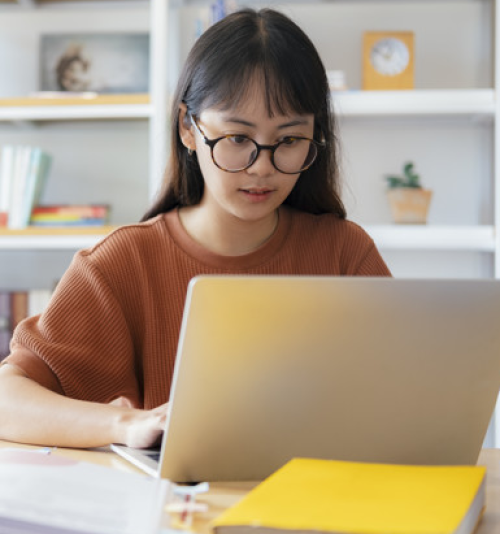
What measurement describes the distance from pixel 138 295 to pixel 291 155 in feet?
1.10

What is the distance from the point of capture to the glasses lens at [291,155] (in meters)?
1.16

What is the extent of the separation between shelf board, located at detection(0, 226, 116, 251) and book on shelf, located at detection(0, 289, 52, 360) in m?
0.17

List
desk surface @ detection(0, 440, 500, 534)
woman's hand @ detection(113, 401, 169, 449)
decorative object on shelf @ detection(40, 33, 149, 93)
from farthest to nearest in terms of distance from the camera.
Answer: decorative object on shelf @ detection(40, 33, 149, 93) → woman's hand @ detection(113, 401, 169, 449) → desk surface @ detection(0, 440, 500, 534)

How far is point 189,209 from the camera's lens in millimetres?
1405

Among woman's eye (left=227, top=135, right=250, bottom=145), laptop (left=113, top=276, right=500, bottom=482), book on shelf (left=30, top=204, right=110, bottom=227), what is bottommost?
laptop (left=113, top=276, right=500, bottom=482)

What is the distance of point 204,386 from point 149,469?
15 centimetres

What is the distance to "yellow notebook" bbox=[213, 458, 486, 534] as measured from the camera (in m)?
0.55

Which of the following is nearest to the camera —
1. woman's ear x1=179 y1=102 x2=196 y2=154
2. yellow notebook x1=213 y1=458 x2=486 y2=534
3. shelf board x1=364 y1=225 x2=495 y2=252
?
yellow notebook x1=213 y1=458 x2=486 y2=534

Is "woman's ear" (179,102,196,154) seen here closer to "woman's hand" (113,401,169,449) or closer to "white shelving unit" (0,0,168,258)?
"woman's hand" (113,401,169,449)

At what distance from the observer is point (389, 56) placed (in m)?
2.48

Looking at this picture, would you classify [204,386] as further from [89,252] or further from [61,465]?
[89,252]

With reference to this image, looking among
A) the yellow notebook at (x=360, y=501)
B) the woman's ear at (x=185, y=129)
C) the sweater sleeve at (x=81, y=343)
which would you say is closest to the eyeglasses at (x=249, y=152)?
the woman's ear at (x=185, y=129)

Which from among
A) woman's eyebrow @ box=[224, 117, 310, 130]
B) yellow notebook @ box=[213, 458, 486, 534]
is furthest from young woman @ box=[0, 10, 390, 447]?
yellow notebook @ box=[213, 458, 486, 534]

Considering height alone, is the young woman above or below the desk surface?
above
